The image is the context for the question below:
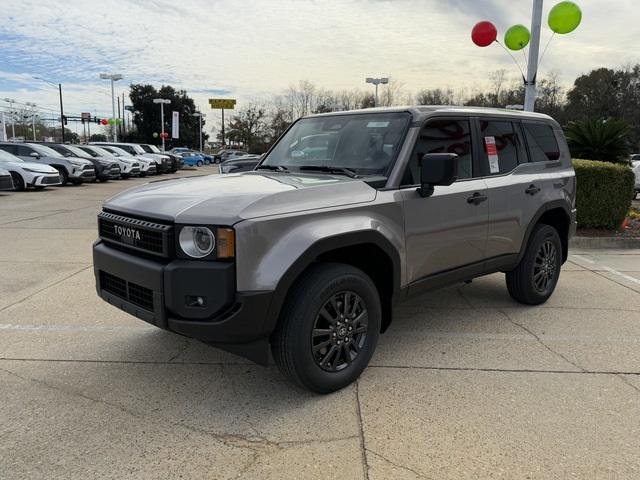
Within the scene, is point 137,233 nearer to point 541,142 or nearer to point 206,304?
point 206,304

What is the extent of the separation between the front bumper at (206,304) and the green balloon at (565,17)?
11.1 metres

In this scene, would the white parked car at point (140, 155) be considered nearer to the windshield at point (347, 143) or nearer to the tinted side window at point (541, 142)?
the windshield at point (347, 143)

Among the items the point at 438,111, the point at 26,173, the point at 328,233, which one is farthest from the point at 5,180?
the point at 328,233

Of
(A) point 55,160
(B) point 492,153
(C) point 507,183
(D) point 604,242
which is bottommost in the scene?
(D) point 604,242

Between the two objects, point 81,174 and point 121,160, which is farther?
point 121,160

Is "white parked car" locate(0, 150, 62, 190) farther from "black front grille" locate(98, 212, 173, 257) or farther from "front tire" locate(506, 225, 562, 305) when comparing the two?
"front tire" locate(506, 225, 562, 305)

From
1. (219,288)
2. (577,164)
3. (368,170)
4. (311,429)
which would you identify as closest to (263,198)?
(219,288)

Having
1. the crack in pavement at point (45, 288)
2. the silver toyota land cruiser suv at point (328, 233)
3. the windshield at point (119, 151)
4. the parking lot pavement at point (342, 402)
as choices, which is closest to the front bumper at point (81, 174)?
the windshield at point (119, 151)

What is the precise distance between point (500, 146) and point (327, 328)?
2501 mm

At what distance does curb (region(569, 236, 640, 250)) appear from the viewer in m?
9.20

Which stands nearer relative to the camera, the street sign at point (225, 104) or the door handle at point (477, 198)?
the door handle at point (477, 198)

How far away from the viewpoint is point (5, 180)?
16547 mm

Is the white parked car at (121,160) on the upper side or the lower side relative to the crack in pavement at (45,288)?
upper

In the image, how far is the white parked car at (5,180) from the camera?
53.8 feet
